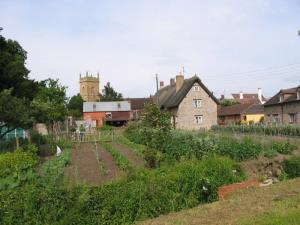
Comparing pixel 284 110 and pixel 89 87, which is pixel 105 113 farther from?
pixel 89 87

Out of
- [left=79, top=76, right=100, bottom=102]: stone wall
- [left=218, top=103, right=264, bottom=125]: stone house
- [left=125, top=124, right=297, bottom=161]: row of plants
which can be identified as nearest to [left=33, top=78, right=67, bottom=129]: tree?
[left=125, top=124, right=297, bottom=161]: row of plants

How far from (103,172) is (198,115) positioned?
1449 inches

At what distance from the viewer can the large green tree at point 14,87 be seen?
16297mm

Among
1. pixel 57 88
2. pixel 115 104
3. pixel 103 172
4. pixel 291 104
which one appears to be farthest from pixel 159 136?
pixel 115 104

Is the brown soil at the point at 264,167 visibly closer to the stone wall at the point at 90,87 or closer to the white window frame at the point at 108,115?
the white window frame at the point at 108,115

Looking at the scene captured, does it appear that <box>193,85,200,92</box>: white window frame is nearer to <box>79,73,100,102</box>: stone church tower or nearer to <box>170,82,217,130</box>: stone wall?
<box>170,82,217,130</box>: stone wall

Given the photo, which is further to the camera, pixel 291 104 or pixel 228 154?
pixel 291 104

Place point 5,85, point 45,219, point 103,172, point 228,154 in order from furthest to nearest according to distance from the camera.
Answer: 1. point 5,85
2. point 228,154
3. point 103,172
4. point 45,219

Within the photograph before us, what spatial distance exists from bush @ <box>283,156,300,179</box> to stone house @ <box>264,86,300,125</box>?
30118 millimetres

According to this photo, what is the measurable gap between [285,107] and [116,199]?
4060 centimetres

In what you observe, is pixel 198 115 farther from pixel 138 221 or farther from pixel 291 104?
pixel 138 221

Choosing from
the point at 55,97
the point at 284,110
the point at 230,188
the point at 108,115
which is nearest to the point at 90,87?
the point at 108,115

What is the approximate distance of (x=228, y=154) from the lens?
53.8 ft

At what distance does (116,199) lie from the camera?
8352 mm
